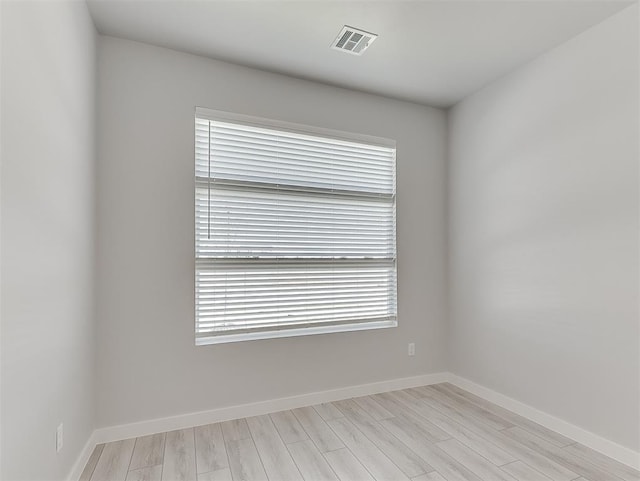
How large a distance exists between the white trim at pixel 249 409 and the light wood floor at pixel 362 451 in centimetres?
6

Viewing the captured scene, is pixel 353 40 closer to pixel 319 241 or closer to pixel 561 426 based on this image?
pixel 319 241

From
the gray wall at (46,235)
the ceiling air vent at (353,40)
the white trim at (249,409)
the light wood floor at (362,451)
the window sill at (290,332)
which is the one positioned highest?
the ceiling air vent at (353,40)

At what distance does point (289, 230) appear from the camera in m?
3.05

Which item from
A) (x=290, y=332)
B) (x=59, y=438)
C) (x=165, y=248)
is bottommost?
(x=59, y=438)

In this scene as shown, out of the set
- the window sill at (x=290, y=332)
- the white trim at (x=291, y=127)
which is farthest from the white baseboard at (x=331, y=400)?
the white trim at (x=291, y=127)

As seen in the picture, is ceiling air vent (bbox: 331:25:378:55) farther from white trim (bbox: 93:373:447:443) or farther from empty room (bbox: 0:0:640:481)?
white trim (bbox: 93:373:447:443)

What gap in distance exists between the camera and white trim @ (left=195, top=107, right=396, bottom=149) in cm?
279

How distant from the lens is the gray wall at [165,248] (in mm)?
2482

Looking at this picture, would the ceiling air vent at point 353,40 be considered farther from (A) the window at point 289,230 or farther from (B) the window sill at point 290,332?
(B) the window sill at point 290,332

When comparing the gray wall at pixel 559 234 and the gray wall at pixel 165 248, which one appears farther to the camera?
the gray wall at pixel 165 248

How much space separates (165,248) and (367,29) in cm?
208

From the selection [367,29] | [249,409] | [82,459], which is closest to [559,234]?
[367,29]

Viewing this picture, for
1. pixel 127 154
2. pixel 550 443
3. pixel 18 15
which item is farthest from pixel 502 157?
pixel 18 15

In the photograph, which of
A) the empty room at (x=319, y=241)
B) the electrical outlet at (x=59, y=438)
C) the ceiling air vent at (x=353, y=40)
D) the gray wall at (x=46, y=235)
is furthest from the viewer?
the ceiling air vent at (x=353, y=40)
